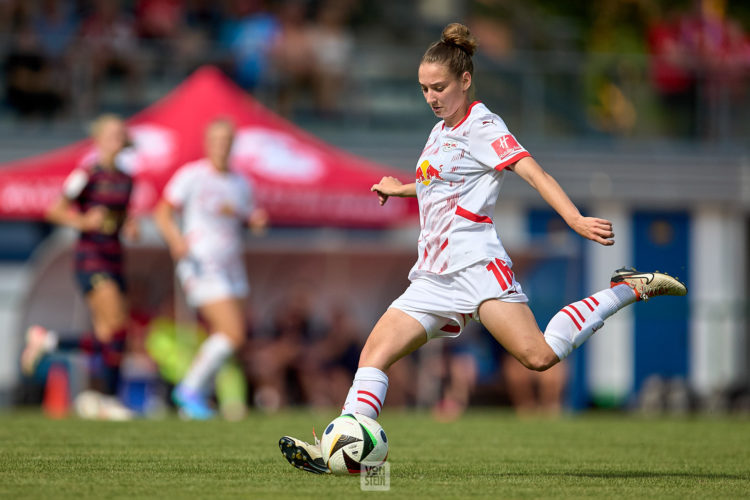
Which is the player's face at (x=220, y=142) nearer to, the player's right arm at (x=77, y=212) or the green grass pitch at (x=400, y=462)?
the player's right arm at (x=77, y=212)

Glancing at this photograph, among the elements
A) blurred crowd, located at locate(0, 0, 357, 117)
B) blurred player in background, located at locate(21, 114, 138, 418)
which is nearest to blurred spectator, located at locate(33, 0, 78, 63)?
blurred crowd, located at locate(0, 0, 357, 117)

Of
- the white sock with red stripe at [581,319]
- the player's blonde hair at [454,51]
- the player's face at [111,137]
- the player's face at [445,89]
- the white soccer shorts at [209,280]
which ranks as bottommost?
the white sock with red stripe at [581,319]

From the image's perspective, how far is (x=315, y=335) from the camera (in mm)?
14773

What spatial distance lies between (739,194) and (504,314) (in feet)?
48.1

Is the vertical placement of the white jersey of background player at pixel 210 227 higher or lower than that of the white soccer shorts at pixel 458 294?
higher

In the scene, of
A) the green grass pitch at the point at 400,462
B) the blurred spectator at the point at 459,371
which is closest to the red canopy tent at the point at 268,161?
the blurred spectator at the point at 459,371

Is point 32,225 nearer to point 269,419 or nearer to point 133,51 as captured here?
point 133,51

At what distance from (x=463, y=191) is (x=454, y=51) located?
61cm

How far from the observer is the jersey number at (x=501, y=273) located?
5.38m

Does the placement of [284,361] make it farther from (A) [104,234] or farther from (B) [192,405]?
(A) [104,234]

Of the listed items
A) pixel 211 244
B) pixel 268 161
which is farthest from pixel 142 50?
pixel 211 244

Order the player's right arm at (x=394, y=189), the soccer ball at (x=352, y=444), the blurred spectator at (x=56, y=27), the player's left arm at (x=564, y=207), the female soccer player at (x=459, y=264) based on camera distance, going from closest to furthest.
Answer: the player's left arm at (x=564, y=207) < the soccer ball at (x=352, y=444) < the female soccer player at (x=459, y=264) < the player's right arm at (x=394, y=189) < the blurred spectator at (x=56, y=27)

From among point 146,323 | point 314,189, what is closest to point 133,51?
point 146,323

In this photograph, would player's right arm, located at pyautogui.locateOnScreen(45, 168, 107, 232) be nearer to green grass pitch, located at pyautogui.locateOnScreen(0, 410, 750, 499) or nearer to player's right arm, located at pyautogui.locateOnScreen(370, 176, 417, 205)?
green grass pitch, located at pyautogui.locateOnScreen(0, 410, 750, 499)
